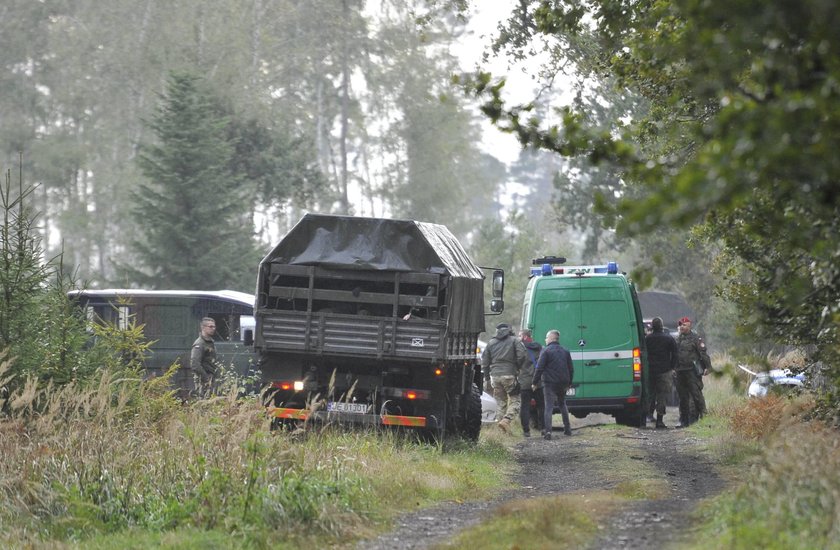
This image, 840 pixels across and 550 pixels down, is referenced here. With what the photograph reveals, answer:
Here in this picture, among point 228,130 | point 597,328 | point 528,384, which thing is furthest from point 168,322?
point 228,130

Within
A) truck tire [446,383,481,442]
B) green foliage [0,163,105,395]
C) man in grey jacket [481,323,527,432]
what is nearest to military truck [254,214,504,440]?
truck tire [446,383,481,442]

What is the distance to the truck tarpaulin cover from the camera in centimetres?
1647

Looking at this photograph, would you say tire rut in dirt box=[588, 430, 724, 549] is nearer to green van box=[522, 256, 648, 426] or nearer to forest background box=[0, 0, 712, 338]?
green van box=[522, 256, 648, 426]

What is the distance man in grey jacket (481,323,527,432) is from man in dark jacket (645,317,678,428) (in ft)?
10.0

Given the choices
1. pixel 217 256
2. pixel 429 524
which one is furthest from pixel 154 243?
pixel 429 524

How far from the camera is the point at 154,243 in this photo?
42.0m

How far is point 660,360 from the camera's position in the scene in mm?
23094

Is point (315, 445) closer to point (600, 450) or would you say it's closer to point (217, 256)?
point (600, 450)

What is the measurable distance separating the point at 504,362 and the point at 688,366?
3.59 metres

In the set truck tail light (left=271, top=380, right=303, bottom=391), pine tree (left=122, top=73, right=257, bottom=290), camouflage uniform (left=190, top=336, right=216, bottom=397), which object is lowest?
truck tail light (left=271, top=380, right=303, bottom=391)

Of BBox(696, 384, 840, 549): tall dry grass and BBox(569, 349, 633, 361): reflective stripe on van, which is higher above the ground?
BBox(569, 349, 633, 361): reflective stripe on van

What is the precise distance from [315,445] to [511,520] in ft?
11.6

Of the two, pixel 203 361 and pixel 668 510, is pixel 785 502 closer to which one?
pixel 668 510

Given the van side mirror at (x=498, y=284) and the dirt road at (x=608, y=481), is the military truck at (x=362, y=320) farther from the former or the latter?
the van side mirror at (x=498, y=284)
